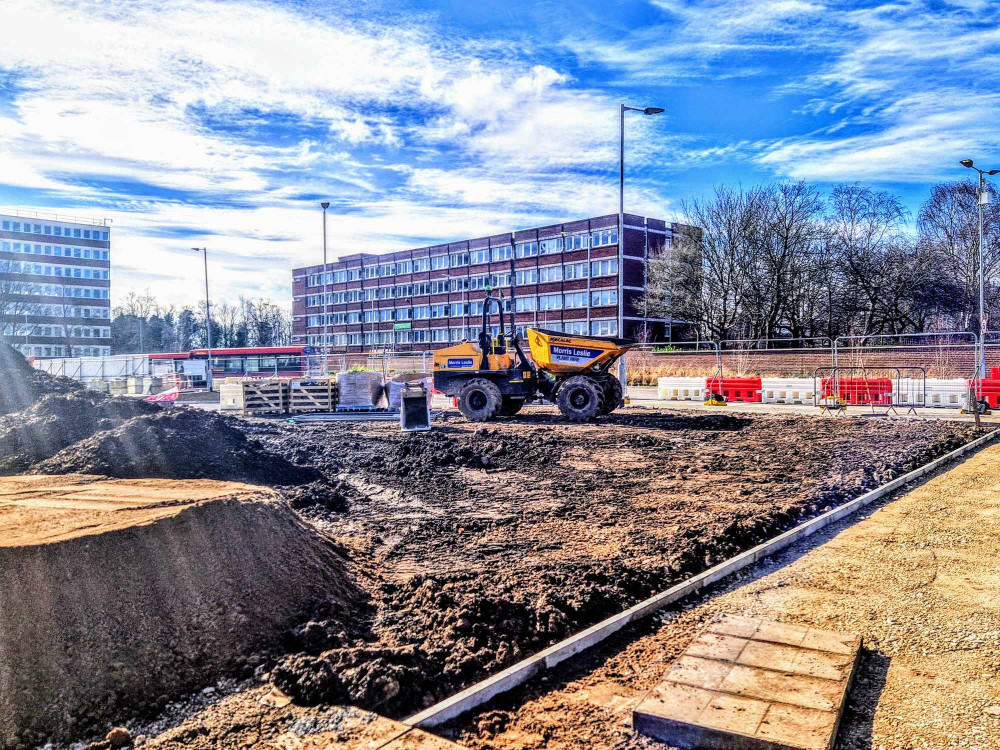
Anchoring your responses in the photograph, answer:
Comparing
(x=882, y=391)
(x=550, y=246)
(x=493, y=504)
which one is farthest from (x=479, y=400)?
(x=550, y=246)

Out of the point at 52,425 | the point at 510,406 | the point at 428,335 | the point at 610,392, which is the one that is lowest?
the point at 510,406

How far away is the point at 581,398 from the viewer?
1817cm

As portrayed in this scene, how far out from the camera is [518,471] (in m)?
11.8

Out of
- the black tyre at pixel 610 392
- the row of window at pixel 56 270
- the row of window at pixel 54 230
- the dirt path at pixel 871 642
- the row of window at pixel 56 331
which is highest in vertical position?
the row of window at pixel 54 230

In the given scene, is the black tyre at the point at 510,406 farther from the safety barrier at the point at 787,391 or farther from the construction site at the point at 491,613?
the safety barrier at the point at 787,391

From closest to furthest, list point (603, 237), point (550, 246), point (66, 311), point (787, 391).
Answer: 1. point (787, 391)
2. point (603, 237)
3. point (550, 246)
4. point (66, 311)

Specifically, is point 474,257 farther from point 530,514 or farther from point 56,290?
point 530,514

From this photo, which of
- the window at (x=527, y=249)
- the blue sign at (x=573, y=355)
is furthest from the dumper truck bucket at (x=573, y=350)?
the window at (x=527, y=249)

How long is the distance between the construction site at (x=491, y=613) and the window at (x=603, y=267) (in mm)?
49229

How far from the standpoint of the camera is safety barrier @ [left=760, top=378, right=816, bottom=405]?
78.5 ft

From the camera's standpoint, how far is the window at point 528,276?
2557 inches

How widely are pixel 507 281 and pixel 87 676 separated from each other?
6566 centimetres

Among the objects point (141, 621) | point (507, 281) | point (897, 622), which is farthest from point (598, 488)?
point (507, 281)

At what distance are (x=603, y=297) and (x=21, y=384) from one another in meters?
48.4
